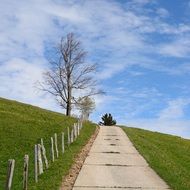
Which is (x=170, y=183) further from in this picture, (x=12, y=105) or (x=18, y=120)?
(x=12, y=105)

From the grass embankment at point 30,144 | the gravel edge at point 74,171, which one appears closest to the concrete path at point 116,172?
the gravel edge at point 74,171

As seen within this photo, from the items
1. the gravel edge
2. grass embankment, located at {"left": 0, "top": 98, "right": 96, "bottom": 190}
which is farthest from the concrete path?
grass embankment, located at {"left": 0, "top": 98, "right": 96, "bottom": 190}

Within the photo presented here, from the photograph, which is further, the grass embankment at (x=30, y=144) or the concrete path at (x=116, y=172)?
the grass embankment at (x=30, y=144)

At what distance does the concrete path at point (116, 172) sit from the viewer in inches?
809

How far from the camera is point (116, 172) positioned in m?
24.1

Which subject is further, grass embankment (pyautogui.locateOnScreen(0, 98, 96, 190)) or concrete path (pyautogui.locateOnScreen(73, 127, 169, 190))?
grass embankment (pyautogui.locateOnScreen(0, 98, 96, 190))

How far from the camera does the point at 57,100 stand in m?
87.0

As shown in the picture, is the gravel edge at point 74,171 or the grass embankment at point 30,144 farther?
the grass embankment at point 30,144

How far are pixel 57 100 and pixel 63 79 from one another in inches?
169

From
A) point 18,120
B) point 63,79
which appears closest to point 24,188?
point 18,120

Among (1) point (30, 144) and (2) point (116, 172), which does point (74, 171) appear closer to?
(2) point (116, 172)

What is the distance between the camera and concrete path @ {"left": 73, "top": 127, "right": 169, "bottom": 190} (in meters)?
20.5

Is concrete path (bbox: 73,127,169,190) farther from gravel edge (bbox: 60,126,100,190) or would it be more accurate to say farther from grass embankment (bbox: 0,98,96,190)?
grass embankment (bbox: 0,98,96,190)

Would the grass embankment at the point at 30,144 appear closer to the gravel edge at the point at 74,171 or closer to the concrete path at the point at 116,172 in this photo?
the gravel edge at the point at 74,171
